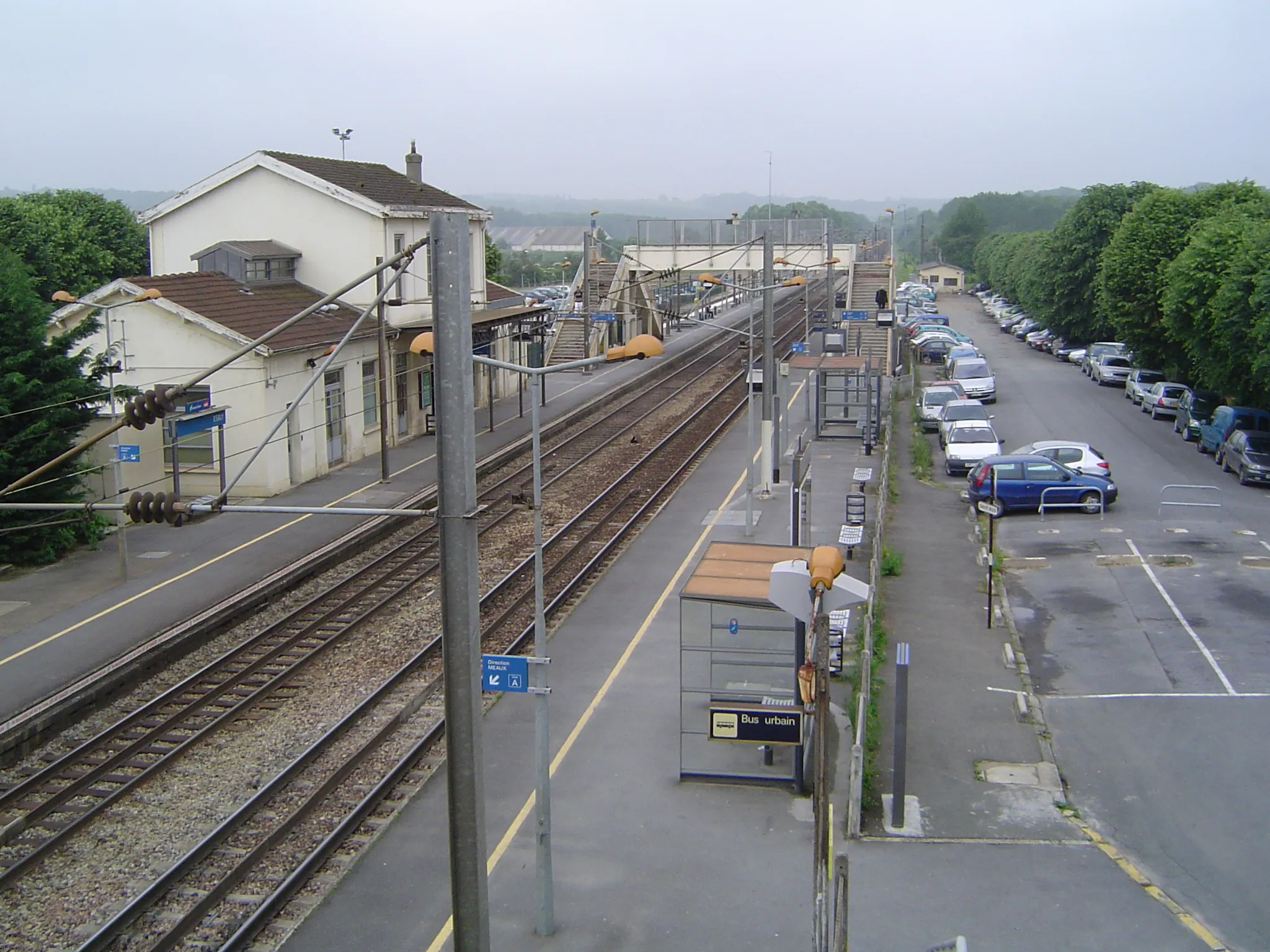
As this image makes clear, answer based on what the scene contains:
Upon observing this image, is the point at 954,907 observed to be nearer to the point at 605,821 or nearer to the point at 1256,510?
the point at 605,821

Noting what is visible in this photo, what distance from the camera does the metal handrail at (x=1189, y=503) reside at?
24234 millimetres

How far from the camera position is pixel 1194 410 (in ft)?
108

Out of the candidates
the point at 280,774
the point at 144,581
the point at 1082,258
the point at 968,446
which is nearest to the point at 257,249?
the point at 144,581

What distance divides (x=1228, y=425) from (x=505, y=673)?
25312mm

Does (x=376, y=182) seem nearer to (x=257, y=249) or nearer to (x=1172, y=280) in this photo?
(x=257, y=249)

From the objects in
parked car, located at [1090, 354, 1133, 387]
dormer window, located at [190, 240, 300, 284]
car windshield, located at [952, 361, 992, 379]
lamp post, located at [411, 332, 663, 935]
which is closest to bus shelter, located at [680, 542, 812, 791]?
lamp post, located at [411, 332, 663, 935]

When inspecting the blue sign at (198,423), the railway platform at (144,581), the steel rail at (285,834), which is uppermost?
the blue sign at (198,423)

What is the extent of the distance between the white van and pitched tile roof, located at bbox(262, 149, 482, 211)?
1689cm

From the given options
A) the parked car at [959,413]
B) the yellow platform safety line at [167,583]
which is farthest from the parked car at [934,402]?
the yellow platform safety line at [167,583]

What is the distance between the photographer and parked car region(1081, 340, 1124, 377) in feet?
153

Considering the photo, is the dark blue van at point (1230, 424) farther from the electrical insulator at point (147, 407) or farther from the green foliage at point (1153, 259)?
the electrical insulator at point (147, 407)

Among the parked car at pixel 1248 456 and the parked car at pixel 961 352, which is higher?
the parked car at pixel 961 352

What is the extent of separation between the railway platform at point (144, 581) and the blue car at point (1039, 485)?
1205 centimetres

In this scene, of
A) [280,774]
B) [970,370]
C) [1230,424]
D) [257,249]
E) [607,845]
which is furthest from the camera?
[970,370]
